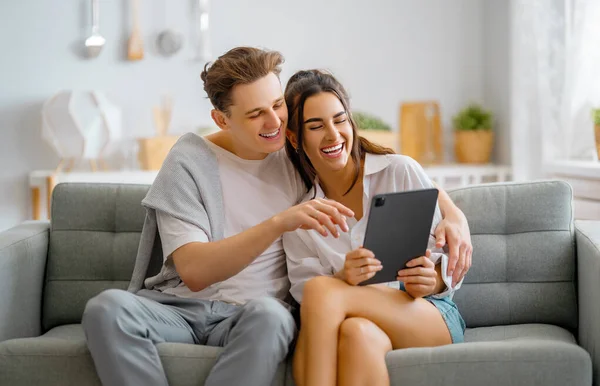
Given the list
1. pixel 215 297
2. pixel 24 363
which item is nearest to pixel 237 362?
pixel 215 297

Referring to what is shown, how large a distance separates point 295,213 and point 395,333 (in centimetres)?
38

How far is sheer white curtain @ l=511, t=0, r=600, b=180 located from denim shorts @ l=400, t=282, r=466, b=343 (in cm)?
204

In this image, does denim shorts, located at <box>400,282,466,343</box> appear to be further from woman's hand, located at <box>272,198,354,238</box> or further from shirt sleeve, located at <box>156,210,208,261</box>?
shirt sleeve, located at <box>156,210,208,261</box>

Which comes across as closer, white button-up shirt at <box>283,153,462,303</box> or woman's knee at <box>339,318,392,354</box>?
woman's knee at <box>339,318,392,354</box>

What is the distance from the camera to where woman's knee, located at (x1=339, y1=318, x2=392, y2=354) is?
1859 millimetres

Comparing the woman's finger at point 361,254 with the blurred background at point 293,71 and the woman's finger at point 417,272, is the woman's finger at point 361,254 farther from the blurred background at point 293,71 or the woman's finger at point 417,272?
the blurred background at point 293,71

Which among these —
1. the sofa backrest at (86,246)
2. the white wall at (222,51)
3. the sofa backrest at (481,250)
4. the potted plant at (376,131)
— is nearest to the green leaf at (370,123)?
the potted plant at (376,131)

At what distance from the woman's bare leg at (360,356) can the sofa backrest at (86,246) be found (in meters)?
0.86

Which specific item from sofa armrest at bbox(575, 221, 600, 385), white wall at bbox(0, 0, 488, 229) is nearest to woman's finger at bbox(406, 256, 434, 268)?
sofa armrest at bbox(575, 221, 600, 385)

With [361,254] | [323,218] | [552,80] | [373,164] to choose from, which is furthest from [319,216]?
[552,80]

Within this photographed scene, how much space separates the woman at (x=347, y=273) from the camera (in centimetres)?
187

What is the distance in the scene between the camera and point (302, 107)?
2.16m

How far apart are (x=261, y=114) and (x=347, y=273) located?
479mm

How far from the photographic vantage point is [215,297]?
2191mm
